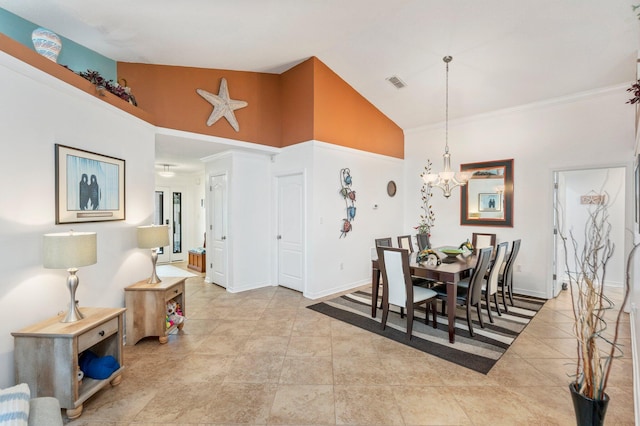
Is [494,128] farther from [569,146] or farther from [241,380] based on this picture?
[241,380]

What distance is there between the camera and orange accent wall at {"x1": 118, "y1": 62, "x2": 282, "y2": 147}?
383 cm

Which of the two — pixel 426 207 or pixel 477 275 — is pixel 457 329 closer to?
pixel 477 275

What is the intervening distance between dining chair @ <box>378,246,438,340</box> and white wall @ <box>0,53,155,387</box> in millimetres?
2871

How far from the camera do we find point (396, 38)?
153 inches

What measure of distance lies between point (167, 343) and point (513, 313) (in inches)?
168

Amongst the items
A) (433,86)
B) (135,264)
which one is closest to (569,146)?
(433,86)

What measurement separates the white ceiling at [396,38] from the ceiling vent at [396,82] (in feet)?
0.27

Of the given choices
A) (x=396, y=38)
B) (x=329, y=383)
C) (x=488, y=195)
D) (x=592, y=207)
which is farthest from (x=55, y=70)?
(x=592, y=207)

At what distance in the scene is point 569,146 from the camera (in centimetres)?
436

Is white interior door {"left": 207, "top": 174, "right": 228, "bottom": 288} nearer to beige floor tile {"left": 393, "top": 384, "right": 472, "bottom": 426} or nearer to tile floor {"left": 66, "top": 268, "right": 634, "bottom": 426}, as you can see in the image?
tile floor {"left": 66, "top": 268, "right": 634, "bottom": 426}

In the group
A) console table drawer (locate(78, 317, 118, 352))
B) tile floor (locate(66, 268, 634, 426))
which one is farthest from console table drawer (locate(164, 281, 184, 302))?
console table drawer (locate(78, 317, 118, 352))

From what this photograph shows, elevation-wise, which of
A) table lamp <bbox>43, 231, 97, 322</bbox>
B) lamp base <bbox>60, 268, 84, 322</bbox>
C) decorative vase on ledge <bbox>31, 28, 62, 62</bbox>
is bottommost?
lamp base <bbox>60, 268, 84, 322</bbox>

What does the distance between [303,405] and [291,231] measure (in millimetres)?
3080

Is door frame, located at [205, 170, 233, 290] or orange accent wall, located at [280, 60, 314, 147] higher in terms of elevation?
orange accent wall, located at [280, 60, 314, 147]
